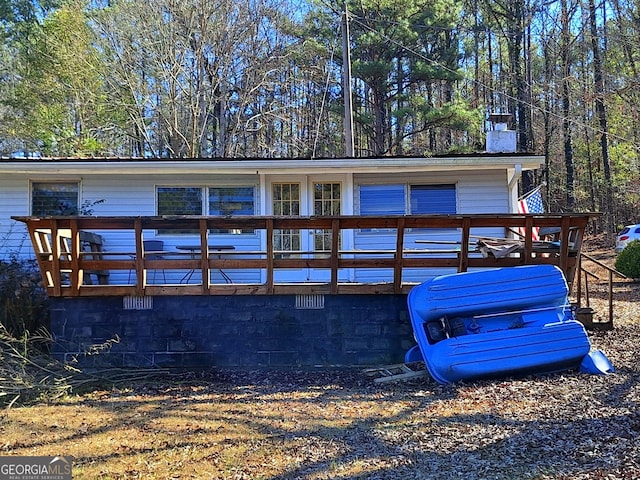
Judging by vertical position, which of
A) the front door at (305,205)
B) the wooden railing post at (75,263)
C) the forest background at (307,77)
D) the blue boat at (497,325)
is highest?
the forest background at (307,77)

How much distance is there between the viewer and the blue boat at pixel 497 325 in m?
5.53

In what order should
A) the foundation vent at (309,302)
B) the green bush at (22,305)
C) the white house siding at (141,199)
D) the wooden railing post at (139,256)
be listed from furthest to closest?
→ the white house siding at (141,199) → the green bush at (22,305) → the foundation vent at (309,302) → the wooden railing post at (139,256)

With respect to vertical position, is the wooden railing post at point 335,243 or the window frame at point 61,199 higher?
the window frame at point 61,199

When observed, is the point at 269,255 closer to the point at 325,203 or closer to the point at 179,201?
the point at 325,203

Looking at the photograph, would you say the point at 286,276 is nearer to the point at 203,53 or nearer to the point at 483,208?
the point at 483,208

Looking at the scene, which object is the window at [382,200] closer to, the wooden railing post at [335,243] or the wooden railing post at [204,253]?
the wooden railing post at [335,243]

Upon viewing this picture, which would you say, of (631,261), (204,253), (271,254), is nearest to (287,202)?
(271,254)

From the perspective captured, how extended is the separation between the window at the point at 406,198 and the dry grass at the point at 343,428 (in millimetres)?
3818

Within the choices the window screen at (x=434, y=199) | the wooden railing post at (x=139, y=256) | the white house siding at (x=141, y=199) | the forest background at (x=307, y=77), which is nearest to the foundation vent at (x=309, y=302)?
A: the wooden railing post at (x=139, y=256)

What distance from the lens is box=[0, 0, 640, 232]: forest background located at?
17031 mm

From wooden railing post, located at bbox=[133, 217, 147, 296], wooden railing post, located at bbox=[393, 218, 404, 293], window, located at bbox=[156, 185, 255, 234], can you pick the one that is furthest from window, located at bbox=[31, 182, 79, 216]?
wooden railing post, located at bbox=[393, 218, 404, 293]

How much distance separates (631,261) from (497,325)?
9.25m

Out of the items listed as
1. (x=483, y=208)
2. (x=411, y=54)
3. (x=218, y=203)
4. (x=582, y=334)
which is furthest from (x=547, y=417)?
(x=411, y=54)

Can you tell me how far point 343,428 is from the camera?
421cm
